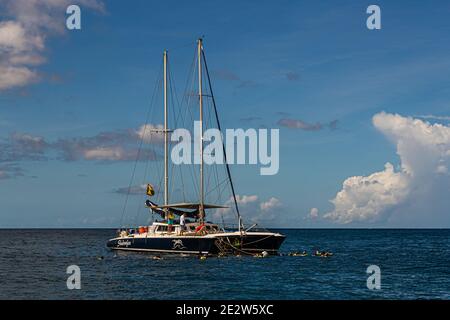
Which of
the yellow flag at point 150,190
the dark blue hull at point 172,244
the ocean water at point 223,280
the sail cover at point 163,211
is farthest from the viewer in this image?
the yellow flag at point 150,190

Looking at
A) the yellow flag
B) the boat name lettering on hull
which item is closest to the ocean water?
the boat name lettering on hull

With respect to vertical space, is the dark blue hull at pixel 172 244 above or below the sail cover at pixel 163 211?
below

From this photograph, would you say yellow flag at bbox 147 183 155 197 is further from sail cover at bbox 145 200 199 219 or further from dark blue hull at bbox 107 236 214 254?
dark blue hull at bbox 107 236 214 254

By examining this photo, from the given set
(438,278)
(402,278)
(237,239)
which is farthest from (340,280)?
(237,239)

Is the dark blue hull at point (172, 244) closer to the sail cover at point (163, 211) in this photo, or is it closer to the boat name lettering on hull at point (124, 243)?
the boat name lettering on hull at point (124, 243)

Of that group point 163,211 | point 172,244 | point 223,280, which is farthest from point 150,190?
point 223,280

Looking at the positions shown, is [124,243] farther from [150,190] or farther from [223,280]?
[223,280]

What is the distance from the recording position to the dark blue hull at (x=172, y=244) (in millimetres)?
58250

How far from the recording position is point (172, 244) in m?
60.5

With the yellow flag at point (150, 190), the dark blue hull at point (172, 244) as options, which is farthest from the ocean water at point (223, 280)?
the yellow flag at point (150, 190)

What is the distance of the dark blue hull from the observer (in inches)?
2293
